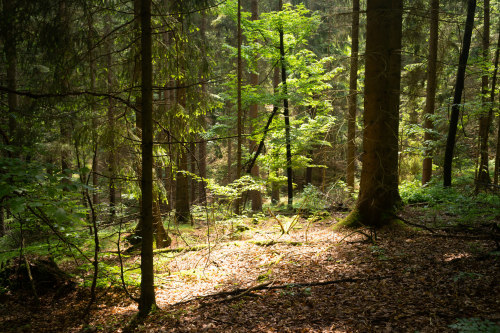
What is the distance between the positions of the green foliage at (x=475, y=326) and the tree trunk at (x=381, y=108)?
11.9ft

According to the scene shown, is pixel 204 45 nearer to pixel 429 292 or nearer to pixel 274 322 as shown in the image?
pixel 274 322

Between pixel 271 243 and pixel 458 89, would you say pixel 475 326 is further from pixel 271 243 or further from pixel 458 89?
pixel 458 89

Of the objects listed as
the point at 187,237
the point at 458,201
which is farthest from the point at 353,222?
the point at 187,237

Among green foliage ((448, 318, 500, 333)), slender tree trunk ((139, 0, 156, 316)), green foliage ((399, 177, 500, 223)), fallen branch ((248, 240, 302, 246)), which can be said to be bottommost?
fallen branch ((248, 240, 302, 246))

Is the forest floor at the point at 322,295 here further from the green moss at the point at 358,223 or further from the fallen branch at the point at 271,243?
the fallen branch at the point at 271,243

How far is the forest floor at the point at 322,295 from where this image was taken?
3.49 metres

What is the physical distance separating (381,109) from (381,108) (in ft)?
0.15

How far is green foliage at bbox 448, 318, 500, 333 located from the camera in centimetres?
265

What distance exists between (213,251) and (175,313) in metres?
3.41

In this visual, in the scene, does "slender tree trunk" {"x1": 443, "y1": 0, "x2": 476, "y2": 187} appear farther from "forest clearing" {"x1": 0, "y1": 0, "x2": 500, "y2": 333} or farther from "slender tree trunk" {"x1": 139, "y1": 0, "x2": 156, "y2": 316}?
"slender tree trunk" {"x1": 139, "y1": 0, "x2": 156, "y2": 316}

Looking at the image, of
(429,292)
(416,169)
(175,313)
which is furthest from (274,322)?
(416,169)

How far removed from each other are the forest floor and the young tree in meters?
0.85

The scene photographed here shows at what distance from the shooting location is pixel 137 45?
4809mm

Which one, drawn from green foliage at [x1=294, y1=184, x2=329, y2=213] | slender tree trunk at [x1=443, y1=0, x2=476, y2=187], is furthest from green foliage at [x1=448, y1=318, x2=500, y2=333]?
slender tree trunk at [x1=443, y1=0, x2=476, y2=187]
